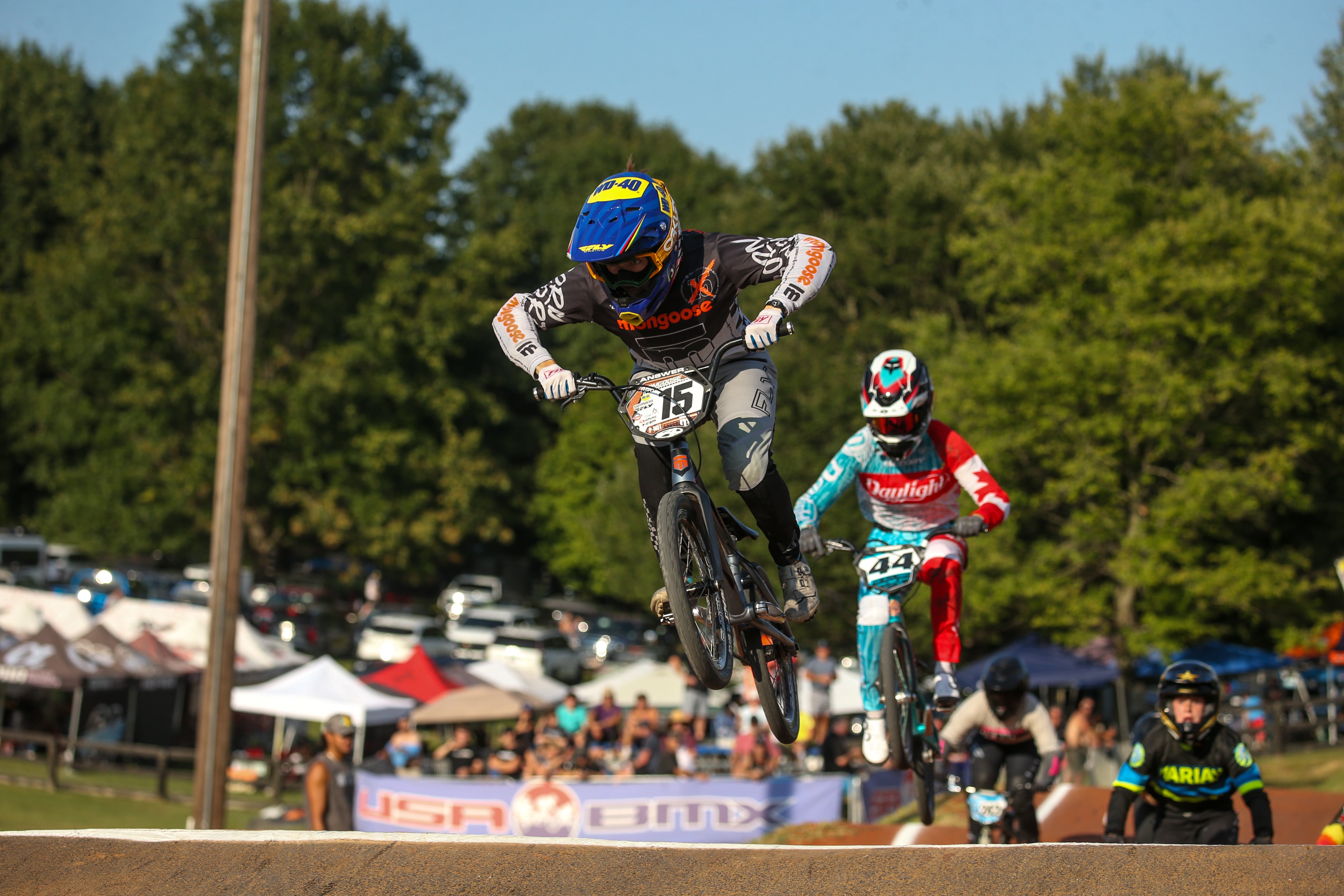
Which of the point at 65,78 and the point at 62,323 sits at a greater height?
the point at 65,78

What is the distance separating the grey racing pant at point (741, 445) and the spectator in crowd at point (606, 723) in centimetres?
1163

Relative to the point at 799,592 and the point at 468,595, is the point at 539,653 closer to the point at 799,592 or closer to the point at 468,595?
the point at 468,595

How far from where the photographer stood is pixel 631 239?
20.2 ft

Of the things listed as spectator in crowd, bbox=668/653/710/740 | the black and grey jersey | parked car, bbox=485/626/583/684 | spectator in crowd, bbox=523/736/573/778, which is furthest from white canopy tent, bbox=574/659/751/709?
the black and grey jersey

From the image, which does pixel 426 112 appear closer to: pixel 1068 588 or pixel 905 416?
pixel 1068 588

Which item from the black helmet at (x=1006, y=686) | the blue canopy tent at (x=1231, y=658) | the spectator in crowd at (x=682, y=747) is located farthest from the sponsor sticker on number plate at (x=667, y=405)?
the blue canopy tent at (x=1231, y=658)

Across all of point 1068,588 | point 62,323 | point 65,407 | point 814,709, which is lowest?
point 814,709

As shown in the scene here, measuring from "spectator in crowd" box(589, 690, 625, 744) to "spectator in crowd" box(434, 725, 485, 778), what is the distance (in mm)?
1796

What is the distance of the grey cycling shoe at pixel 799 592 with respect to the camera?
7.41m

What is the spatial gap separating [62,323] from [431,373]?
15.3 m

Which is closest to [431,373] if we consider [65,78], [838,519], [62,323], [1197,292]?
[62,323]

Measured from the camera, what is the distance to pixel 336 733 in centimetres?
1050

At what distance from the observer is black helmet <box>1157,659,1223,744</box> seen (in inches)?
312

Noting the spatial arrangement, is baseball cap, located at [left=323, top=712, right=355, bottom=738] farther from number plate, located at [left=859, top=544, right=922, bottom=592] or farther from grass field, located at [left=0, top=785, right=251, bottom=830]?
grass field, located at [left=0, top=785, right=251, bottom=830]
